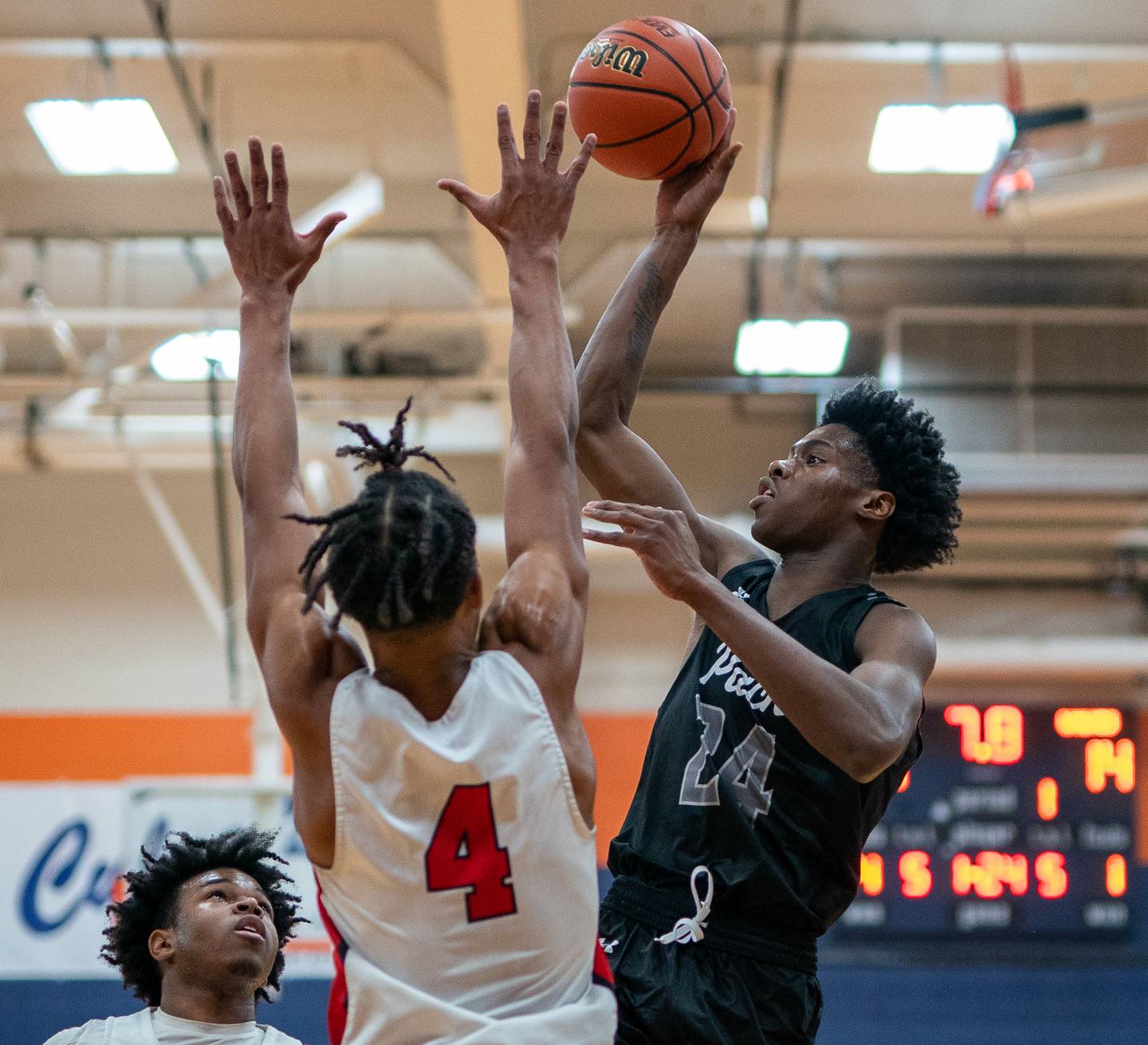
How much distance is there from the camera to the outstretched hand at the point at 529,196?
8.75 feet

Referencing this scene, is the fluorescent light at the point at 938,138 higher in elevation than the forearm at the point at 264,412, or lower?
higher

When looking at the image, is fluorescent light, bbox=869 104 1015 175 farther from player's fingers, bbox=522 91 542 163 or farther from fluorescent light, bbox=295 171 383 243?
player's fingers, bbox=522 91 542 163

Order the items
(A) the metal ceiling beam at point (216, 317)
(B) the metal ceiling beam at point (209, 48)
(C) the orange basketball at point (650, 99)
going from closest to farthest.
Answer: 1. (C) the orange basketball at point (650, 99)
2. (B) the metal ceiling beam at point (209, 48)
3. (A) the metal ceiling beam at point (216, 317)

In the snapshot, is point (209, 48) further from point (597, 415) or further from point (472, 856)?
point (472, 856)

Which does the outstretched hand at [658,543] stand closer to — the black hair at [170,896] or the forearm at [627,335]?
the forearm at [627,335]

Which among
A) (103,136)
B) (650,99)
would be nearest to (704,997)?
(650,99)

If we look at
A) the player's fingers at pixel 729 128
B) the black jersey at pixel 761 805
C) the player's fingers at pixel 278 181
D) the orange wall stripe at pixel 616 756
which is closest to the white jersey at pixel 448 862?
the black jersey at pixel 761 805

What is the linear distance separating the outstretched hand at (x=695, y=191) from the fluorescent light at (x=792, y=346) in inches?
275

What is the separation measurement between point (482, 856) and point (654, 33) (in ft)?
7.25

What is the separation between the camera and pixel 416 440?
37.1 feet

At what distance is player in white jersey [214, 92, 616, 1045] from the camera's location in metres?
2.23

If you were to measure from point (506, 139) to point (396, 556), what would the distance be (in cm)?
83

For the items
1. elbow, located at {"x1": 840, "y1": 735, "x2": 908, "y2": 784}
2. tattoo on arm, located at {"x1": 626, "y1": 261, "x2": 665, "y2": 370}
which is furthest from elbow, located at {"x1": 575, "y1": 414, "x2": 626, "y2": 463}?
elbow, located at {"x1": 840, "y1": 735, "x2": 908, "y2": 784}

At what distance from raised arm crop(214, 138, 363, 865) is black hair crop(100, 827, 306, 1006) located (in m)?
2.10
